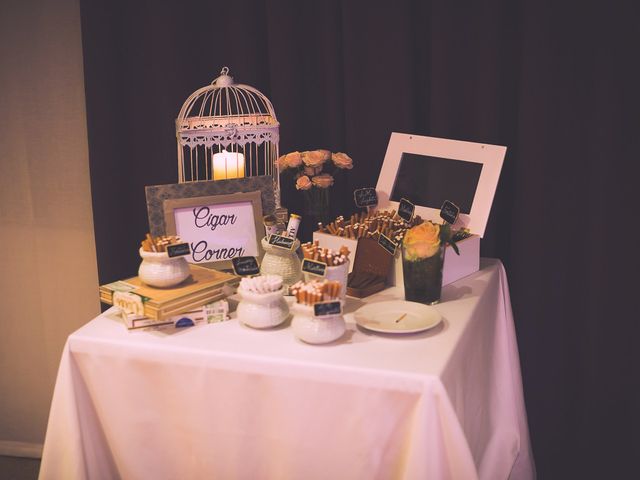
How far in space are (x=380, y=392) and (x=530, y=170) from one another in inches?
38.6

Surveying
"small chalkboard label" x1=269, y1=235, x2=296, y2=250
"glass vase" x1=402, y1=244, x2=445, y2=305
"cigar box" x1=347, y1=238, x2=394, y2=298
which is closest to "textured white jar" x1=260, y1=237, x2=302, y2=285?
"small chalkboard label" x1=269, y1=235, x2=296, y2=250

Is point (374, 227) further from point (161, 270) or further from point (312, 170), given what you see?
point (161, 270)

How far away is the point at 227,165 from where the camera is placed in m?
1.96

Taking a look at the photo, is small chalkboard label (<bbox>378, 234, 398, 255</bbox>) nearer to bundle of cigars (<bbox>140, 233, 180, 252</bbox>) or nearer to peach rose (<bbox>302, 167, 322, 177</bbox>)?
peach rose (<bbox>302, 167, 322, 177</bbox>)

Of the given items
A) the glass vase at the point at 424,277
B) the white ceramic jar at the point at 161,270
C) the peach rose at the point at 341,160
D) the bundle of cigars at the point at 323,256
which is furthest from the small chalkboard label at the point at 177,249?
the peach rose at the point at 341,160

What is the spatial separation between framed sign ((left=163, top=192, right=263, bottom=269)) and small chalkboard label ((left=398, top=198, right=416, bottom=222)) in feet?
1.27

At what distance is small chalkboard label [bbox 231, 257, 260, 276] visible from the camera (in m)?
1.69

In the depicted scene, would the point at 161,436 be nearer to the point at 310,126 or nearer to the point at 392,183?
the point at 392,183

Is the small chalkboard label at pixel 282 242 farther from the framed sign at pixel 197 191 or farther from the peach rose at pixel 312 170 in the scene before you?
the peach rose at pixel 312 170

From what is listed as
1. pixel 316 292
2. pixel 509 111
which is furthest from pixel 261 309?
pixel 509 111

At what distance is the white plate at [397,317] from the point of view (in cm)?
150

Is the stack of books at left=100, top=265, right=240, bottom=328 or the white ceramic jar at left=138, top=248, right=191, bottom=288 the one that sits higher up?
the white ceramic jar at left=138, top=248, right=191, bottom=288

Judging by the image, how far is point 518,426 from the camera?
198 centimetres

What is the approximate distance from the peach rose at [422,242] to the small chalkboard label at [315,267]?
23 cm
